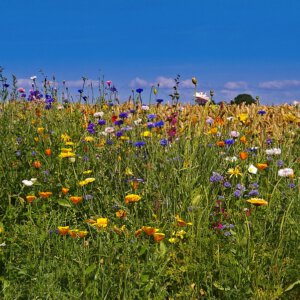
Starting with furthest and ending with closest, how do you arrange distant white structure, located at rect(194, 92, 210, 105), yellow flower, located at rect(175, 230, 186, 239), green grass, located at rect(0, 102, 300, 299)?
Result: 1. distant white structure, located at rect(194, 92, 210, 105)
2. yellow flower, located at rect(175, 230, 186, 239)
3. green grass, located at rect(0, 102, 300, 299)

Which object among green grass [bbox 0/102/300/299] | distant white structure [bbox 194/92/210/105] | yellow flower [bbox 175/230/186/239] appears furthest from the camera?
distant white structure [bbox 194/92/210/105]

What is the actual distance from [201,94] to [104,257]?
1.80 meters

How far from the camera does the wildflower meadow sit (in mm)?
3463

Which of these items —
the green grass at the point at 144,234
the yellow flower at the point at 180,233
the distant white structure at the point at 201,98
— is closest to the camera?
the green grass at the point at 144,234

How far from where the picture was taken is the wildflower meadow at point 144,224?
11.4 ft

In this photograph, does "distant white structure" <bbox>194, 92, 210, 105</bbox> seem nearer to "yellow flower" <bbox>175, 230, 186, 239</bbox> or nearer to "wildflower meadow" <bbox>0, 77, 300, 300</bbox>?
"wildflower meadow" <bbox>0, 77, 300, 300</bbox>

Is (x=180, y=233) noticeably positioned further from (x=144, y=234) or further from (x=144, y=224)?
(x=144, y=224)

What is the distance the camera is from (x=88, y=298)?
3.29 m

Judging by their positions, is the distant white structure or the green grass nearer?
the green grass

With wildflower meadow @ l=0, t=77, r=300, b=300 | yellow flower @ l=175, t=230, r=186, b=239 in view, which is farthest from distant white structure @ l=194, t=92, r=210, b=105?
yellow flower @ l=175, t=230, r=186, b=239

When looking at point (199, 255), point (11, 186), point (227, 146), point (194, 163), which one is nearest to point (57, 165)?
point (11, 186)

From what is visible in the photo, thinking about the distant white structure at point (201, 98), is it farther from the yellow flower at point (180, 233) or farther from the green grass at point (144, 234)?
the yellow flower at point (180, 233)

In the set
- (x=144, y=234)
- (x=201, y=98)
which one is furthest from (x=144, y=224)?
(x=201, y=98)

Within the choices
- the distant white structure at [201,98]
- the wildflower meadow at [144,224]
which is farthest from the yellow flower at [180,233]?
the distant white structure at [201,98]
